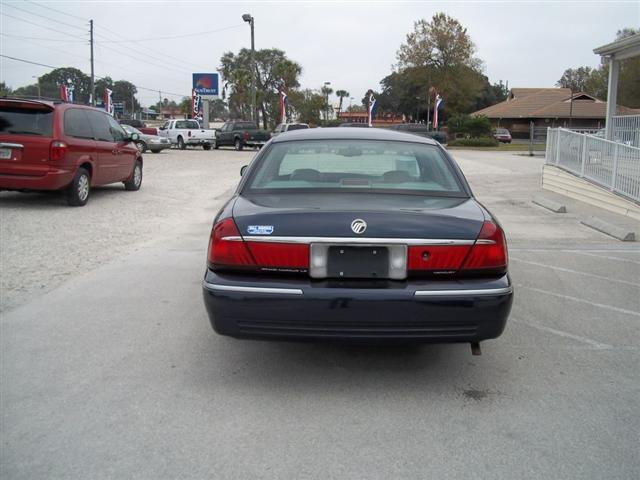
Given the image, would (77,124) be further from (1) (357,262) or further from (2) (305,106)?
(2) (305,106)

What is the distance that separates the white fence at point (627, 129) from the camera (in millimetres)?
14281

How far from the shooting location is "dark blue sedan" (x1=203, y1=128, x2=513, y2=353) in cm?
355

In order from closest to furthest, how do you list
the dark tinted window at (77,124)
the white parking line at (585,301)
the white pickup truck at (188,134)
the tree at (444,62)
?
the white parking line at (585,301) → the dark tinted window at (77,124) → the white pickup truck at (188,134) → the tree at (444,62)

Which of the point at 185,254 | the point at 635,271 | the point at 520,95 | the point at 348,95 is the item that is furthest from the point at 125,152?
the point at 348,95

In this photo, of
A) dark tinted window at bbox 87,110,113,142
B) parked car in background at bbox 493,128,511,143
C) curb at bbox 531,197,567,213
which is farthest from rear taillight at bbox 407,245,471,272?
parked car in background at bbox 493,128,511,143

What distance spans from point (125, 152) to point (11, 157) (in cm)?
311

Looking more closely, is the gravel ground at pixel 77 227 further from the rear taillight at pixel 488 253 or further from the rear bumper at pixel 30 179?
the rear taillight at pixel 488 253

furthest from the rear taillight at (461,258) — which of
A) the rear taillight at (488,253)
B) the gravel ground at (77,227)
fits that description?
the gravel ground at (77,227)

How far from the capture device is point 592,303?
233 inches

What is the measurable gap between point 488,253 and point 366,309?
80 centimetres

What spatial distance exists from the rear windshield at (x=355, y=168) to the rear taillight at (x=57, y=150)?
6598 mm

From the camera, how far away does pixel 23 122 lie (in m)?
10.3

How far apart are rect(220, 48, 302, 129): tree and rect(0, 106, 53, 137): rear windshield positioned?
63.1 meters

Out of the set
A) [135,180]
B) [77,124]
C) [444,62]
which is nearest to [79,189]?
[77,124]
